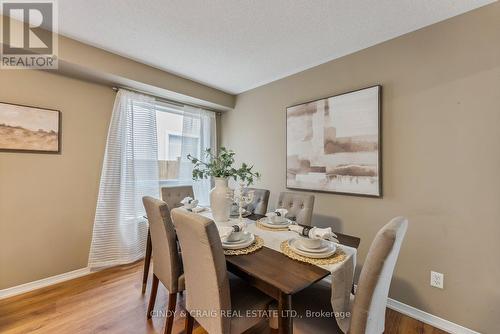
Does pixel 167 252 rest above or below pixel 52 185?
below

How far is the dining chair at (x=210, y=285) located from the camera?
3.50 ft

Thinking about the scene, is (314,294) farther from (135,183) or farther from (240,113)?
(240,113)

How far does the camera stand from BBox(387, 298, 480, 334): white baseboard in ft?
5.46

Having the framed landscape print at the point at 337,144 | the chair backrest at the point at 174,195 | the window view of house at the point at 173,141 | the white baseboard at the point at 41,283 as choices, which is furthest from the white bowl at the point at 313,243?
the white baseboard at the point at 41,283

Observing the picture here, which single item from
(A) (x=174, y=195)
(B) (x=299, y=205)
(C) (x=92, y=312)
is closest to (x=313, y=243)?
(B) (x=299, y=205)

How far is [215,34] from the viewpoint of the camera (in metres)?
1.99

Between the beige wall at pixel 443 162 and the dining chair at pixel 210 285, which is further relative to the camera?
the beige wall at pixel 443 162

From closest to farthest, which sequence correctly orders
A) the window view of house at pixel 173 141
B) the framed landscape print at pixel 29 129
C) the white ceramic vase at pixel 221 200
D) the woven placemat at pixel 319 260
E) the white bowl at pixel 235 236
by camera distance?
the woven placemat at pixel 319 260 < the white bowl at pixel 235 236 < the white ceramic vase at pixel 221 200 < the framed landscape print at pixel 29 129 < the window view of house at pixel 173 141

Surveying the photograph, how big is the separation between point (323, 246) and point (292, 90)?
2.06 metres

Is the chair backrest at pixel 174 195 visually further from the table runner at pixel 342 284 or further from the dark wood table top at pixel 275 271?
the table runner at pixel 342 284

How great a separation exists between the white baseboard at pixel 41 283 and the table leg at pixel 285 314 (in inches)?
98.7

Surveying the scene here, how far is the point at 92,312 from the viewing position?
1.84 meters

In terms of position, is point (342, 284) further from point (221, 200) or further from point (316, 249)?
point (221, 200)

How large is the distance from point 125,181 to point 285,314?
7.96 feet
